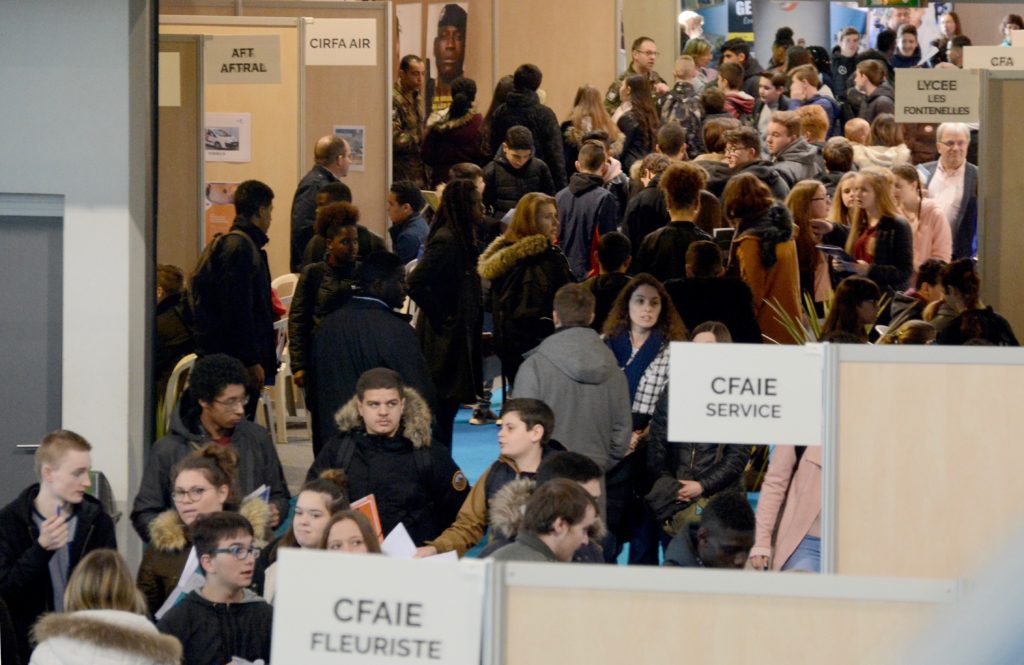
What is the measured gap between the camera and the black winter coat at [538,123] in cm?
1222

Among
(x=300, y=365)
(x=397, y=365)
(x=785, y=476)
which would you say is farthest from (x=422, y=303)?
(x=785, y=476)

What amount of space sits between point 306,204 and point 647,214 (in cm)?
214

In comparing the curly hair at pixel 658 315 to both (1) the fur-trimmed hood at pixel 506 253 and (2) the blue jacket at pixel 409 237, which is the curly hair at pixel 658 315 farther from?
(2) the blue jacket at pixel 409 237

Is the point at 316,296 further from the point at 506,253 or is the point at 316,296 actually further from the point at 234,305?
the point at 506,253

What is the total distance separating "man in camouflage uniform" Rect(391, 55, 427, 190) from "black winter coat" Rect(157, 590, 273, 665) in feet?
26.1

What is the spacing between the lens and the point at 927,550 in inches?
138

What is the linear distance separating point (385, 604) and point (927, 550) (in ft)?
5.07

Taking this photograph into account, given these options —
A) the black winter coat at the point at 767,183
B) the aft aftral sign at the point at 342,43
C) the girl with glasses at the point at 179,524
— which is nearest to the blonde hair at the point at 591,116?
the aft aftral sign at the point at 342,43

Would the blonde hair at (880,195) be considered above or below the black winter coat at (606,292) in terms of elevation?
above

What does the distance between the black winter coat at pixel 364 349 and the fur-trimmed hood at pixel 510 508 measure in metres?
1.70

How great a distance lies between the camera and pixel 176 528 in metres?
5.48

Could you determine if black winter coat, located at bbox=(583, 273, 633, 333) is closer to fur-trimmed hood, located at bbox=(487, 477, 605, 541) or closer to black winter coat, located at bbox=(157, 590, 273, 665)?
fur-trimmed hood, located at bbox=(487, 477, 605, 541)

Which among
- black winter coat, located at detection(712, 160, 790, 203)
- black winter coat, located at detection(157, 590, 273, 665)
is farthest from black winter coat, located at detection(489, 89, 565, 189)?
black winter coat, located at detection(157, 590, 273, 665)

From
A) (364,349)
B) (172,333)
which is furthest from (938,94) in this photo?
(172,333)
